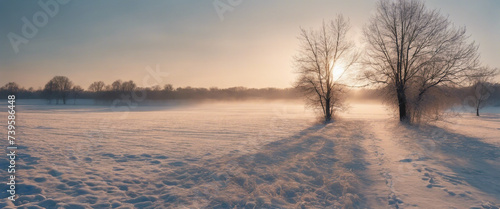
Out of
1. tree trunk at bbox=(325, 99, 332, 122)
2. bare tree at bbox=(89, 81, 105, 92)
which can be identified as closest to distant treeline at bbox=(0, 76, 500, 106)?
bare tree at bbox=(89, 81, 105, 92)

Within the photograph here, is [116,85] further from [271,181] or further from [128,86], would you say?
[271,181]

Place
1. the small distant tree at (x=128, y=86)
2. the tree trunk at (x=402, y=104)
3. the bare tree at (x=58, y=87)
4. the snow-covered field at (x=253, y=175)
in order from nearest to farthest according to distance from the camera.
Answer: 1. the snow-covered field at (x=253, y=175)
2. the tree trunk at (x=402, y=104)
3. the bare tree at (x=58, y=87)
4. the small distant tree at (x=128, y=86)

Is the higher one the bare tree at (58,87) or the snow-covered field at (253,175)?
the bare tree at (58,87)

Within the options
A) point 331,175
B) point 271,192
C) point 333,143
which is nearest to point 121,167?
point 271,192

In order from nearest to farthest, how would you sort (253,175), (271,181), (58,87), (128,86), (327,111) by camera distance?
(271,181), (253,175), (327,111), (58,87), (128,86)

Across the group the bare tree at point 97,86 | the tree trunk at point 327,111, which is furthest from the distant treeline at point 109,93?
the tree trunk at point 327,111

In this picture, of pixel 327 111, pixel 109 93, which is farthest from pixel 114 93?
pixel 327 111

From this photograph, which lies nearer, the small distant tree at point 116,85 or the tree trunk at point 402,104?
the tree trunk at point 402,104

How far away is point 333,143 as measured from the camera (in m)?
13.8

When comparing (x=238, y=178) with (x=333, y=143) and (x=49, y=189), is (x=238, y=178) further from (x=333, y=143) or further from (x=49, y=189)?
(x=333, y=143)

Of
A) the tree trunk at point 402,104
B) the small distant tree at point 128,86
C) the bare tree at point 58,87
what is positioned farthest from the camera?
the small distant tree at point 128,86

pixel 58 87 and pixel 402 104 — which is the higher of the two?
pixel 58 87

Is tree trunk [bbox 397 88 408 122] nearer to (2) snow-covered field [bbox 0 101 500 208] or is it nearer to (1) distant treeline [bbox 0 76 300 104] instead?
(2) snow-covered field [bbox 0 101 500 208]

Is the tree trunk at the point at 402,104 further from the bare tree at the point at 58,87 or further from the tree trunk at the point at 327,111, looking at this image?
the bare tree at the point at 58,87
